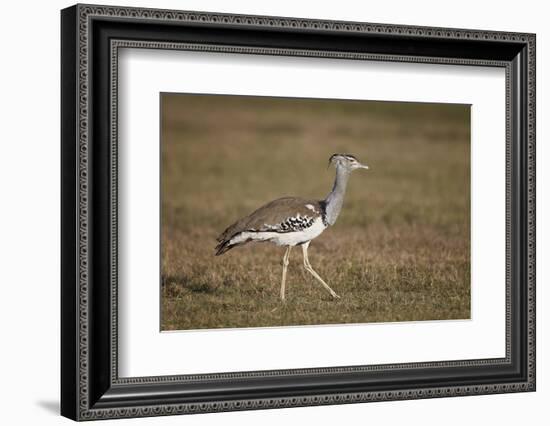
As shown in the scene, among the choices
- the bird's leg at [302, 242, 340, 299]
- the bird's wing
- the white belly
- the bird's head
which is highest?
the bird's head

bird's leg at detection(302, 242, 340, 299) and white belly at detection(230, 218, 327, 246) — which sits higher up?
white belly at detection(230, 218, 327, 246)

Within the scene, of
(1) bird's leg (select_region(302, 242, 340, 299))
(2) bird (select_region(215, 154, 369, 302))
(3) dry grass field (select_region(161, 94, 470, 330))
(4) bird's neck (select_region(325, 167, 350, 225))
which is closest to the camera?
(3) dry grass field (select_region(161, 94, 470, 330))

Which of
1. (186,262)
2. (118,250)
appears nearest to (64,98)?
(118,250)

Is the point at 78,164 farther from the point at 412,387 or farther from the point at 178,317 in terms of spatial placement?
the point at 412,387

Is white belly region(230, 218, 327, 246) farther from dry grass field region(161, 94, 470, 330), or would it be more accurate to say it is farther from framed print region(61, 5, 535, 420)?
dry grass field region(161, 94, 470, 330)

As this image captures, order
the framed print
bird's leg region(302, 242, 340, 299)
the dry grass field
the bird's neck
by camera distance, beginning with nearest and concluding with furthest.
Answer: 1. the framed print
2. the dry grass field
3. bird's leg region(302, 242, 340, 299)
4. the bird's neck

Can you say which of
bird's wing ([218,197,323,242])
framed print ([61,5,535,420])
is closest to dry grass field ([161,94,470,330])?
framed print ([61,5,535,420])
